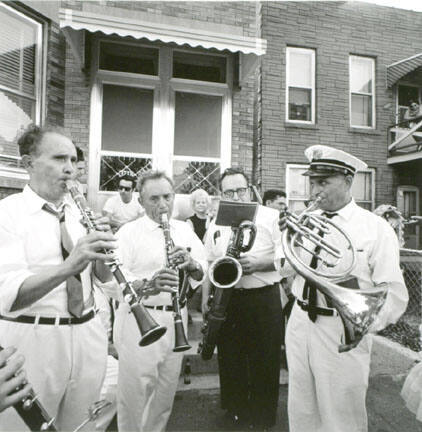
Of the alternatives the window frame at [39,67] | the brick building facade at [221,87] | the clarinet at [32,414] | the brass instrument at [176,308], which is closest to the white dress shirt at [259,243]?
the brass instrument at [176,308]

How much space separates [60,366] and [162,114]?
6.07 meters

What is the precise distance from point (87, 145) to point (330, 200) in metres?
5.36

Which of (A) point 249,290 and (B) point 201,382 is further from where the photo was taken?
(B) point 201,382

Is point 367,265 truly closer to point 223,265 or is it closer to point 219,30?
point 223,265

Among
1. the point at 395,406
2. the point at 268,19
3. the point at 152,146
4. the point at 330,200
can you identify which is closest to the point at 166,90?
the point at 152,146

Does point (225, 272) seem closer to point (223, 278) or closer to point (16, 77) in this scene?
point (223, 278)

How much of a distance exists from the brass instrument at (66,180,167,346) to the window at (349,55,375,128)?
9.75 m

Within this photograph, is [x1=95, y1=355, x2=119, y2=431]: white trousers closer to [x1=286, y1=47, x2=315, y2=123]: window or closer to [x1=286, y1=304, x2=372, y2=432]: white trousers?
[x1=286, y1=304, x2=372, y2=432]: white trousers

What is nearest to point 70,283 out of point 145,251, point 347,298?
point 145,251

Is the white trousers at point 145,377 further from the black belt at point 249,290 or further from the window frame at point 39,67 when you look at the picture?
the window frame at point 39,67

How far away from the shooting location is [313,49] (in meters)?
10.0

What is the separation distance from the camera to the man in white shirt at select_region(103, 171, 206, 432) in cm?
287

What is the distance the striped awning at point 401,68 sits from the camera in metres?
9.91

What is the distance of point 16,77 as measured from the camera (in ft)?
20.1
